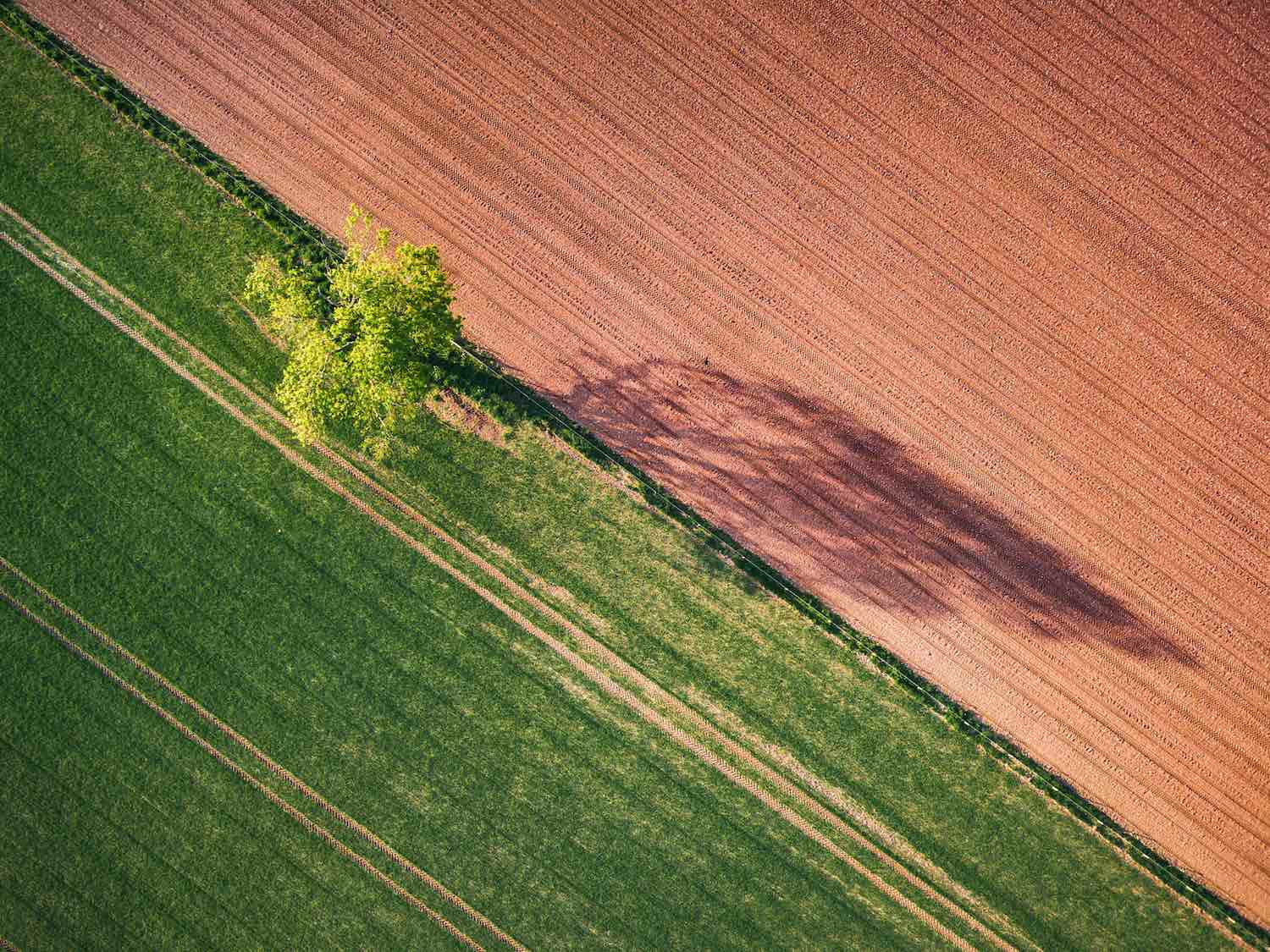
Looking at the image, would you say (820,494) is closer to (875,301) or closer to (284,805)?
(875,301)

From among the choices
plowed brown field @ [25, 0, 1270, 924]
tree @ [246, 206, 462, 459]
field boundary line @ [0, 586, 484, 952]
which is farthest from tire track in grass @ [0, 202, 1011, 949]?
field boundary line @ [0, 586, 484, 952]

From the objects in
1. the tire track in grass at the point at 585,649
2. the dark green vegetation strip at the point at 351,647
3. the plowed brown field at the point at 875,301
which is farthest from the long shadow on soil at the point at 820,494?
the dark green vegetation strip at the point at 351,647

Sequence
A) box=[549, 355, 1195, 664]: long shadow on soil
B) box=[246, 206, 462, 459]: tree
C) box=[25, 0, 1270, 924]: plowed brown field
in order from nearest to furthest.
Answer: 1. box=[246, 206, 462, 459]: tree
2. box=[25, 0, 1270, 924]: plowed brown field
3. box=[549, 355, 1195, 664]: long shadow on soil

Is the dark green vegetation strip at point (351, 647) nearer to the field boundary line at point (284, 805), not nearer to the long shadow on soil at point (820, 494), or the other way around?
the field boundary line at point (284, 805)

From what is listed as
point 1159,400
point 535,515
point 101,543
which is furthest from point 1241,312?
point 101,543

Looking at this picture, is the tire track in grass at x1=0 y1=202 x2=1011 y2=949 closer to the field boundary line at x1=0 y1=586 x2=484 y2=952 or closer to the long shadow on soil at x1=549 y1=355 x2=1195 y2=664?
the long shadow on soil at x1=549 y1=355 x2=1195 y2=664

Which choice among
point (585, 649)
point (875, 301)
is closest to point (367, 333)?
point (585, 649)

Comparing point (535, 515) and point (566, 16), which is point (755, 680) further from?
point (566, 16)

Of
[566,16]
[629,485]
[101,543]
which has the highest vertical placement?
[566,16]
